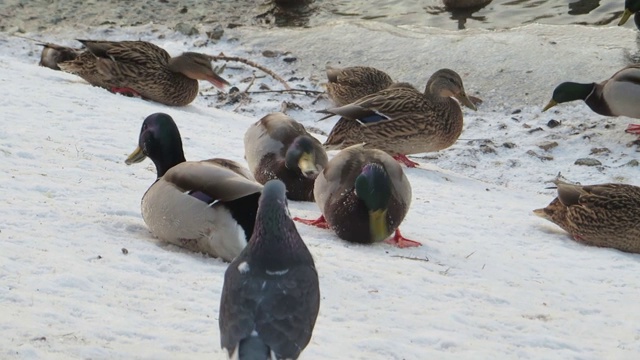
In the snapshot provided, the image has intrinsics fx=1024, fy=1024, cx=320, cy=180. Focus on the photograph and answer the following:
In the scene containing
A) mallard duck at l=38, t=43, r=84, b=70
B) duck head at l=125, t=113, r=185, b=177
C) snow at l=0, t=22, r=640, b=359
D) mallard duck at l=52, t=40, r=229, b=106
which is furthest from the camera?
mallard duck at l=38, t=43, r=84, b=70

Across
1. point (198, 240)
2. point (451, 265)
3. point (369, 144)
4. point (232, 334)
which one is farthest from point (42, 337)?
point (369, 144)

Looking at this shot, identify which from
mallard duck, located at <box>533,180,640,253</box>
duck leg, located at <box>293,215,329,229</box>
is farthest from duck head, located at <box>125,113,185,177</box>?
mallard duck, located at <box>533,180,640,253</box>

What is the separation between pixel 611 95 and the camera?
32.7ft

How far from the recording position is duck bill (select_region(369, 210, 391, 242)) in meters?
6.08

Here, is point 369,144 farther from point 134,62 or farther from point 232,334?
point 232,334

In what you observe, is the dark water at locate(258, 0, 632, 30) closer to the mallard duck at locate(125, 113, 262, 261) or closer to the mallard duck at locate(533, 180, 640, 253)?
the mallard duck at locate(533, 180, 640, 253)

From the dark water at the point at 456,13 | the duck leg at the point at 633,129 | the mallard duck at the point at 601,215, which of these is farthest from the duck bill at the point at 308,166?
the dark water at the point at 456,13

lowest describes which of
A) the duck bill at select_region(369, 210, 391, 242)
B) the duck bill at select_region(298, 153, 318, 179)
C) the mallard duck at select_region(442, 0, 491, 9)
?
the mallard duck at select_region(442, 0, 491, 9)

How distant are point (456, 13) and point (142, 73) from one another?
604 cm

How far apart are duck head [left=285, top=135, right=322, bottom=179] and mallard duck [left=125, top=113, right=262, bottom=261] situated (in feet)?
3.93

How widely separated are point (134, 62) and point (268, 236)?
23.4 feet

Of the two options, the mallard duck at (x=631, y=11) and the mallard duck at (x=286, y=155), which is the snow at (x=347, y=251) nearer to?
the mallard duck at (x=286, y=155)

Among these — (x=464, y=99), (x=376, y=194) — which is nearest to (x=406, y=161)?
(x=464, y=99)

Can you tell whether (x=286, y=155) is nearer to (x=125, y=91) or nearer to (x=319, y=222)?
(x=319, y=222)
